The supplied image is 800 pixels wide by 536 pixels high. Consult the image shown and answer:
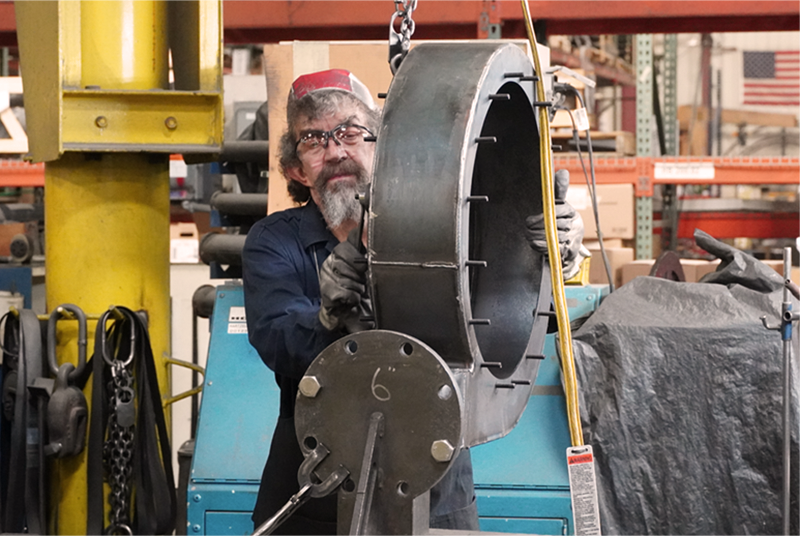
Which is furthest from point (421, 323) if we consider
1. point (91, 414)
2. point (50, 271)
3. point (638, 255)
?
point (638, 255)

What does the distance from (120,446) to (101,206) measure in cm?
58

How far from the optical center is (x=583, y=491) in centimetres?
95

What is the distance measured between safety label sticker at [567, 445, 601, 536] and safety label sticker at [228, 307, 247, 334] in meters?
1.45

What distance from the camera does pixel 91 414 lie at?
6.71ft

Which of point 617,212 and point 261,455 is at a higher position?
point 617,212

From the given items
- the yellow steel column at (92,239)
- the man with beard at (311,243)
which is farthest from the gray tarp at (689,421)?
the yellow steel column at (92,239)

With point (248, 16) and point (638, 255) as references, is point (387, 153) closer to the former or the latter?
point (248, 16)

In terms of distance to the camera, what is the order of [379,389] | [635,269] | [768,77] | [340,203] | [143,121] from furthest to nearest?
[768,77], [635,269], [143,121], [340,203], [379,389]

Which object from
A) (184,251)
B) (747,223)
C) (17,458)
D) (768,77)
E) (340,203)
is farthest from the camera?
(768,77)

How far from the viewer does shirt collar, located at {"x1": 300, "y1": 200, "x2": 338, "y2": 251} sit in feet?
4.91

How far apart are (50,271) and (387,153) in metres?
1.53

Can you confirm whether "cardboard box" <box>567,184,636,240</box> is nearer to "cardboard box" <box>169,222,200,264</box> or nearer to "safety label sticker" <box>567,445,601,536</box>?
"cardboard box" <box>169,222,200,264</box>

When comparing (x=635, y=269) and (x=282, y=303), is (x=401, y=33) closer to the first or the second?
(x=282, y=303)

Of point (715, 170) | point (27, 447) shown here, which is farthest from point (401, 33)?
point (715, 170)
